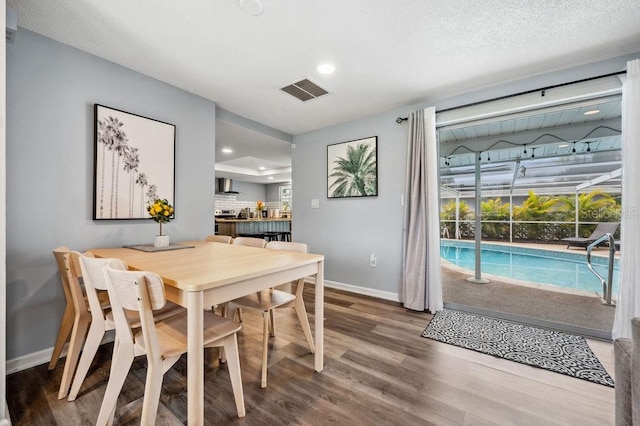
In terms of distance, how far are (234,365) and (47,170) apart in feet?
6.43

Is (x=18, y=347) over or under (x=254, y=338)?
over

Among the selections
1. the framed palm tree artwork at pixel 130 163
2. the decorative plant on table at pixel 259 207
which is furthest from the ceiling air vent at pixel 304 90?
the decorative plant on table at pixel 259 207

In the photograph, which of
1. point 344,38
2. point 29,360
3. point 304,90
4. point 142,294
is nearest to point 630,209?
point 344,38

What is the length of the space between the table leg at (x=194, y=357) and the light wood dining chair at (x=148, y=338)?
0.12 m

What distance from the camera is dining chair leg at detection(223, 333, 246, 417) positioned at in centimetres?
134

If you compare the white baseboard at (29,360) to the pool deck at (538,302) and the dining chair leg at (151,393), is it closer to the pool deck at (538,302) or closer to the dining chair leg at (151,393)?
the dining chair leg at (151,393)

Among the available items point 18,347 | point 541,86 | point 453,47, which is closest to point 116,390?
point 18,347

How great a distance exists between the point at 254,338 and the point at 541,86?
3.42m

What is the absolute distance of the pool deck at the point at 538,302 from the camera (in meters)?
2.48

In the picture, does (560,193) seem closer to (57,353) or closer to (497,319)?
(497,319)

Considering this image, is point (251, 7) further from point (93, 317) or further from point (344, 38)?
point (93, 317)

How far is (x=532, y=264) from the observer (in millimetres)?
4965

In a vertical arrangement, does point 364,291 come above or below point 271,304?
below

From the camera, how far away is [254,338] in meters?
2.25
